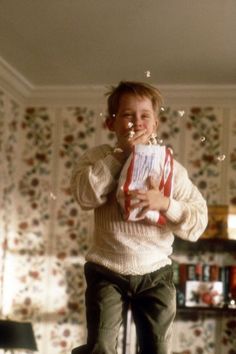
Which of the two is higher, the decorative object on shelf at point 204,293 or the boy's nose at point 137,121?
the boy's nose at point 137,121

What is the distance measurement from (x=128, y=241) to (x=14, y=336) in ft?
5.41

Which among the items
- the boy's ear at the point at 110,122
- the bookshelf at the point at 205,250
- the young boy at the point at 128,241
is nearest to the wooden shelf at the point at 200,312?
the bookshelf at the point at 205,250

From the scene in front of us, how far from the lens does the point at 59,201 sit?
10.8ft

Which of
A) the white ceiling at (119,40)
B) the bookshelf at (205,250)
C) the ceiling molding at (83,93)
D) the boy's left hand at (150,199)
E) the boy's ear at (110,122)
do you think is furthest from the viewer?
the ceiling molding at (83,93)

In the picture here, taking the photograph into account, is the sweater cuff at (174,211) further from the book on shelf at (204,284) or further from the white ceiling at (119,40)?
the book on shelf at (204,284)

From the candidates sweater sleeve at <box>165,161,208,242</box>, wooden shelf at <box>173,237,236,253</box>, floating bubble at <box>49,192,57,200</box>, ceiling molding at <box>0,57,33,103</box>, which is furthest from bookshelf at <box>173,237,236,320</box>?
sweater sleeve at <box>165,161,208,242</box>

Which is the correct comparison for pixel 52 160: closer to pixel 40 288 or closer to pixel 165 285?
pixel 40 288

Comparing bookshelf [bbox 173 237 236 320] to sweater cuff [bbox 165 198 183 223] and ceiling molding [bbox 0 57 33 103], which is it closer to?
ceiling molding [bbox 0 57 33 103]

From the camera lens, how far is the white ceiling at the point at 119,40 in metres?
2.16

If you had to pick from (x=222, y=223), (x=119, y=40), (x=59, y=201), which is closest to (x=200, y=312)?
(x=222, y=223)

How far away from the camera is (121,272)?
110 centimetres

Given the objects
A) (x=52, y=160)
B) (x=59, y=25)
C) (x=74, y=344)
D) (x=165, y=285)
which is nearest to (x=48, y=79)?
(x=52, y=160)

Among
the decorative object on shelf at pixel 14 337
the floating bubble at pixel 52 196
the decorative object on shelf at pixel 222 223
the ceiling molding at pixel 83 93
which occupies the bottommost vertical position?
the decorative object on shelf at pixel 14 337

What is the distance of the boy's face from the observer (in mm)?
1100
